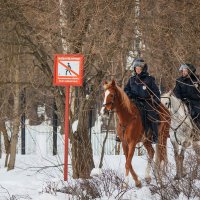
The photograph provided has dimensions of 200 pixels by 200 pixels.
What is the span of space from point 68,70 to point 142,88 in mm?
1486

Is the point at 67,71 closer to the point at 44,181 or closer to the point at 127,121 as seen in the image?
the point at 127,121

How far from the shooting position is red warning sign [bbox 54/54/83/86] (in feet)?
41.4

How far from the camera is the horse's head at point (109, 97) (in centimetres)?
1209

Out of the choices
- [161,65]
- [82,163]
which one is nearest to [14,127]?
[161,65]

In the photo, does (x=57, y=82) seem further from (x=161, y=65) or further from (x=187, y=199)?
(x=161, y=65)

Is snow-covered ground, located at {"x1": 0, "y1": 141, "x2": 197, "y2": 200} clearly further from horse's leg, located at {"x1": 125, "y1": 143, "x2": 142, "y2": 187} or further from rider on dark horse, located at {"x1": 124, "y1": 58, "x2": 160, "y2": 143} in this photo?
rider on dark horse, located at {"x1": 124, "y1": 58, "x2": 160, "y2": 143}

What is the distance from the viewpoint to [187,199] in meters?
8.75

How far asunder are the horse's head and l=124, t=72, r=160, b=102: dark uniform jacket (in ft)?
2.31

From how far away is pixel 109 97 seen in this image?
12.2m

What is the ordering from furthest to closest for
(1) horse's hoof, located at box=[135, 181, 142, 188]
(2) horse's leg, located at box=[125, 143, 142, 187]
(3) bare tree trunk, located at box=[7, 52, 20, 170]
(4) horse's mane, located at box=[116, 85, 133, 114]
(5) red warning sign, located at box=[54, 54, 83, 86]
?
(3) bare tree trunk, located at box=[7, 52, 20, 170] < (5) red warning sign, located at box=[54, 54, 83, 86] < (4) horse's mane, located at box=[116, 85, 133, 114] < (2) horse's leg, located at box=[125, 143, 142, 187] < (1) horse's hoof, located at box=[135, 181, 142, 188]

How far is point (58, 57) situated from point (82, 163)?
3.09m

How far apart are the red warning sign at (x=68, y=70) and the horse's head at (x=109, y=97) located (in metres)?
0.68

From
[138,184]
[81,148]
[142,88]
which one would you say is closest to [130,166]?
[138,184]

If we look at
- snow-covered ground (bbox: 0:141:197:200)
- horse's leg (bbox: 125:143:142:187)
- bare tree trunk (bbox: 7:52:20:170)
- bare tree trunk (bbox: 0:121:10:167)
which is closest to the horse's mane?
horse's leg (bbox: 125:143:142:187)
